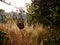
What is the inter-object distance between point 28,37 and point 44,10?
1810 millimetres

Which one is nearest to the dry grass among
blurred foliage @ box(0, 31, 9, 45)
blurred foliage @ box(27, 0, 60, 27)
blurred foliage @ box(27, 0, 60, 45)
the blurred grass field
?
the blurred grass field

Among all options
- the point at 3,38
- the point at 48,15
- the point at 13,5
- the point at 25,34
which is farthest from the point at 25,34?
the point at 13,5

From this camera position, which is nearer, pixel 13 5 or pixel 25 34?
Result: pixel 25 34

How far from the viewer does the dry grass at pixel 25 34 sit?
7484 millimetres

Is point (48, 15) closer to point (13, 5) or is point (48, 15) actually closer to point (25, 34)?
point (25, 34)

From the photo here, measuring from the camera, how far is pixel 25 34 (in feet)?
25.6

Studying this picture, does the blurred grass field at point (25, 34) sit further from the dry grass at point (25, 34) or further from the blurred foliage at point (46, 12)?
the blurred foliage at point (46, 12)

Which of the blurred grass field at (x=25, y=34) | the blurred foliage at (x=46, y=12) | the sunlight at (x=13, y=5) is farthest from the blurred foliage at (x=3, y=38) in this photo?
the sunlight at (x=13, y=5)

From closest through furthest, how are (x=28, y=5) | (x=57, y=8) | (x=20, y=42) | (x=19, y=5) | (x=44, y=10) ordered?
(x=20, y=42) → (x=57, y=8) → (x=44, y=10) → (x=28, y=5) → (x=19, y=5)

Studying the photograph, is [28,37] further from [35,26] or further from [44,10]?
[44,10]

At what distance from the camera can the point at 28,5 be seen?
34.3ft

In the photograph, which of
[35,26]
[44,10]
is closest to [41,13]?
[44,10]

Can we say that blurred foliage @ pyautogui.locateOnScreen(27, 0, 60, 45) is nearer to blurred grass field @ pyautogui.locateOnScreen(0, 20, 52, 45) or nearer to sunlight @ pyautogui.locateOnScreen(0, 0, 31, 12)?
blurred grass field @ pyautogui.locateOnScreen(0, 20, 52, 45)

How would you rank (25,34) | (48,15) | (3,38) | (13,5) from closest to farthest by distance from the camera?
(3,38) → (25,34) → (48,15) → (13,5)
